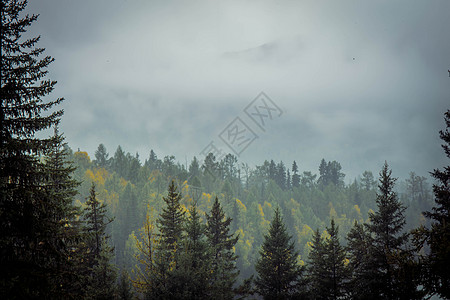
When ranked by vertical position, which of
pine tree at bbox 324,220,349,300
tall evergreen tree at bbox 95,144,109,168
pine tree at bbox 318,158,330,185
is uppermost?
tall evergreen tree at bbox 95,144,109,168

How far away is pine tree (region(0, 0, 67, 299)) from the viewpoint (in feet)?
21.9

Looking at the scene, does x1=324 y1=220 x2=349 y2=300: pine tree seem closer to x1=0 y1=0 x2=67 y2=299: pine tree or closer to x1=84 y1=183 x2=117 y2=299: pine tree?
x1=84 y1=183 x2=117 y2=299: pine tree

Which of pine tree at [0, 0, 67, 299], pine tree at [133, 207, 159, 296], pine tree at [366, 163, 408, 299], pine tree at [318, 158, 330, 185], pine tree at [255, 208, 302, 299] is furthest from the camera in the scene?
pine tree at [318, 158, 330, 185]

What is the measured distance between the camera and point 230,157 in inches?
5153

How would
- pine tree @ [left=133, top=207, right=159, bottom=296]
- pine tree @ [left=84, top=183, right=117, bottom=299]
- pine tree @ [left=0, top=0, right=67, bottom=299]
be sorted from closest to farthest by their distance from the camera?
pine tree @ [left=0, top=0, right=67, bottom=299]
pine tree @ [left=133, top=207, right=159, bottom=296]
pine tree @ [left=84, top=183, right=117, bottom=299]

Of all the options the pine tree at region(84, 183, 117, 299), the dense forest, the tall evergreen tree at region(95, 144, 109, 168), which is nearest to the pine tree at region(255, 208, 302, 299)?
the dense forest

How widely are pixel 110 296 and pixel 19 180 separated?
1158 cm

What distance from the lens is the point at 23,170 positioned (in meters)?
7.18

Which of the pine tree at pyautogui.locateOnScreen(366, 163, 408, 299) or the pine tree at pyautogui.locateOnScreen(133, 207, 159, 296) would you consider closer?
the pine tree at pyautogui.locateOnScreen(133, 207, 159, 296)

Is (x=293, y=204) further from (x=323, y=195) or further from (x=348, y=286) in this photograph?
(x=348, y=286)

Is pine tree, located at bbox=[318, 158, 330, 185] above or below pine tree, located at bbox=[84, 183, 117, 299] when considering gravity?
above

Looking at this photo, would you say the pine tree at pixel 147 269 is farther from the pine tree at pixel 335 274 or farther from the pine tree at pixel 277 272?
the pine tree at pixel 335 274

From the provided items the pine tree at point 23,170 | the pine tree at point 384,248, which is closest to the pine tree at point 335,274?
the pine tree at point 384,248

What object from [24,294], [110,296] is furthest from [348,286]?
[24,294]
